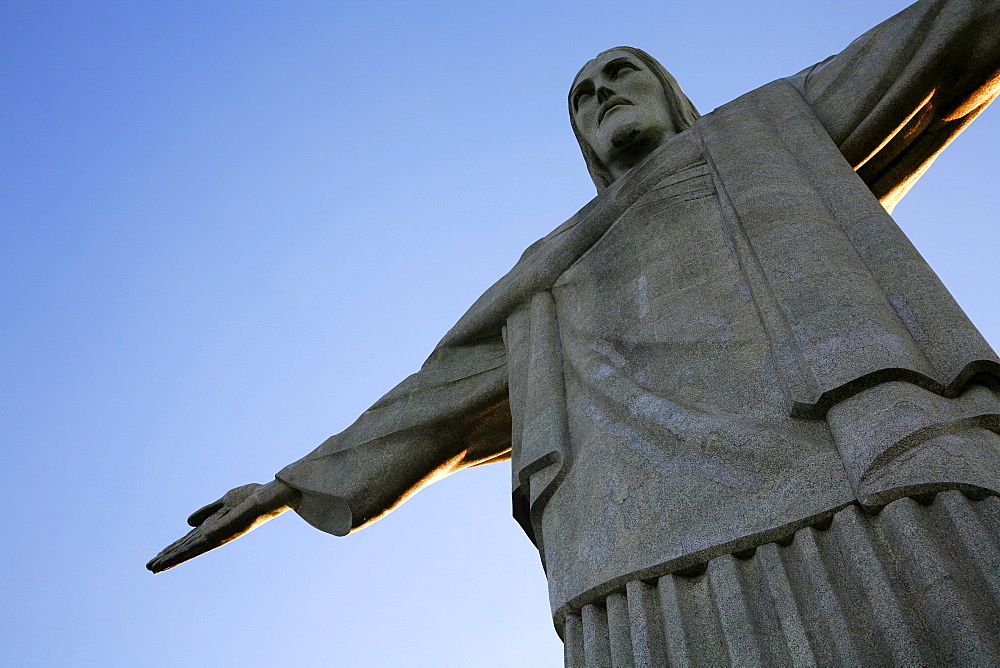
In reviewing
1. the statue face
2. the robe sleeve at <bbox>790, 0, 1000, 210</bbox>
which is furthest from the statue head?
the robe sleeve at <bbox>790, 0, 1000, 210</bbox>

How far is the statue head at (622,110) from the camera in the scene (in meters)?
6.36

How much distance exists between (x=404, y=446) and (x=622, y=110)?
8.74 ft

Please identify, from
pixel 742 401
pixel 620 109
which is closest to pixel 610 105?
pixel 620 109

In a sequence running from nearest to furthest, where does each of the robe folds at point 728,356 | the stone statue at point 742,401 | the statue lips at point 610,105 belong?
1. the stone statue at point 742,401
2. the robe folds at point 728,356
3. the statue lips at point 610,105

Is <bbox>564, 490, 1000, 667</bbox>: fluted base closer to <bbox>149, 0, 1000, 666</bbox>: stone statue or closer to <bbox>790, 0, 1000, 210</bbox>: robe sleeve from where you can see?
<bbox>149, 0, 1000, 666</bbox>: stone statue

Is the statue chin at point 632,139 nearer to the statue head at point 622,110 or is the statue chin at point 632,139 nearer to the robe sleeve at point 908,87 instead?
the statue head at point 622,110

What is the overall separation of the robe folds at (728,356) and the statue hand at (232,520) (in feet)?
0.51

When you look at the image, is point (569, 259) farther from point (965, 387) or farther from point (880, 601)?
point (880, 601)

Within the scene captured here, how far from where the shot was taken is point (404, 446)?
5.68 meters

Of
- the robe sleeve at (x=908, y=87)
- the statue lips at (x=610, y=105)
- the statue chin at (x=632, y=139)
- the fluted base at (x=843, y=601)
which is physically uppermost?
the statue lips at (x=610, y=105)

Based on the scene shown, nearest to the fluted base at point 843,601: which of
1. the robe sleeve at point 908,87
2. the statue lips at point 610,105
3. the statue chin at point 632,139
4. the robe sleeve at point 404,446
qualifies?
the robe sleeve at point 404,446

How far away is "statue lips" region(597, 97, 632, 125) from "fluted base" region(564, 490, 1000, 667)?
13.2ft

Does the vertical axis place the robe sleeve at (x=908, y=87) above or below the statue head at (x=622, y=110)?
below

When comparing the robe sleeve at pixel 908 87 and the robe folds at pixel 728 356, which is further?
the robe sleeve at pixel 908 87
